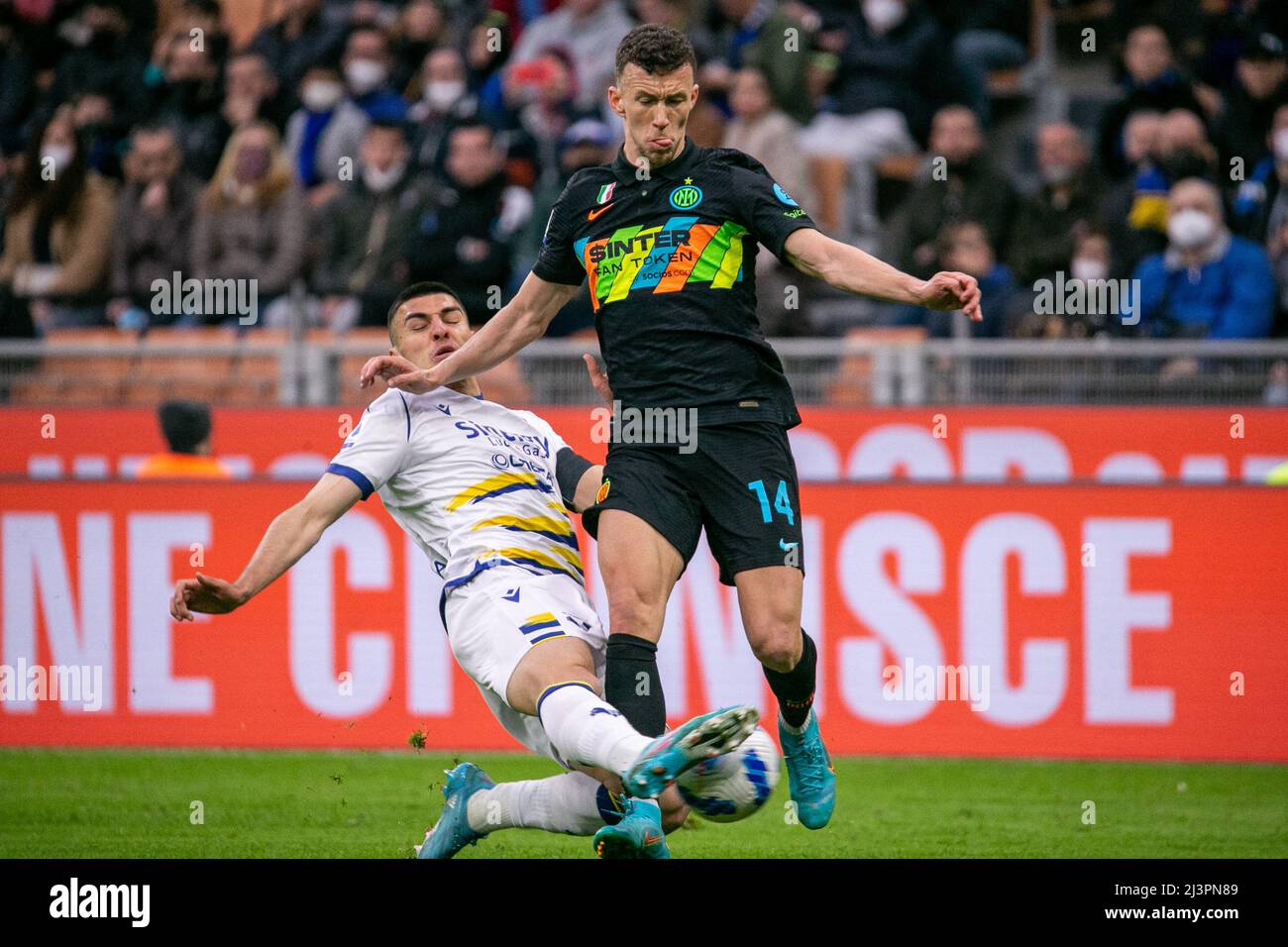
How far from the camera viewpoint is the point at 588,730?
17.3ft

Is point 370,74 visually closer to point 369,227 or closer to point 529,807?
point 369,227

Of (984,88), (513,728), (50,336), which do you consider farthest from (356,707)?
(984,88)

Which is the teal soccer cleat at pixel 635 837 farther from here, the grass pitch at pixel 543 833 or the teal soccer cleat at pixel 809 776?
the teal soccer cleat at pixel 809 776

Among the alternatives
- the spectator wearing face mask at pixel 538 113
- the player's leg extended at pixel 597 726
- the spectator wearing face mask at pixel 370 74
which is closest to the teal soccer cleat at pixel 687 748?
the player's leg extended at pixel 597 726

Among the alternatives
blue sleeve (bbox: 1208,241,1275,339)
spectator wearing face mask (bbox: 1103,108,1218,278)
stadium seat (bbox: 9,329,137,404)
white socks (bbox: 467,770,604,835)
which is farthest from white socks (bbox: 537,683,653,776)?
spectator wearing face mask (bbox: 1103,108,1218,278)

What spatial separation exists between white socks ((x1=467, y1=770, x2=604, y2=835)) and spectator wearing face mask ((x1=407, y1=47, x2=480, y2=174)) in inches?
299

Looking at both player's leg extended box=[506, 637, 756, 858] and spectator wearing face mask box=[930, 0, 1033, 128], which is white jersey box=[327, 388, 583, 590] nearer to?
player's leg extended box=[506, 637, 756, 858]

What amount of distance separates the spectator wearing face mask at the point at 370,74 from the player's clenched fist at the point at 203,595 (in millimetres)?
8852

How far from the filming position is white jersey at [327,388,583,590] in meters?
6.01

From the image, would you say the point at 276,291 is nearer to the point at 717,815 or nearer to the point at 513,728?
the point at 513,728

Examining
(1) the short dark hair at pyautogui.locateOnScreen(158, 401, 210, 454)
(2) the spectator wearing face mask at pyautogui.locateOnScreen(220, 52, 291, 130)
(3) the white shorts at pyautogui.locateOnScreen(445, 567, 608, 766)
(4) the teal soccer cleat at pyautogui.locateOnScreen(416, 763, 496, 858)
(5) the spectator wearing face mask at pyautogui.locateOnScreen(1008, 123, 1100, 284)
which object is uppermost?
(2) the spectator wearing face mask at pyautogui.locateOnScreen(220, 52, 291, 130)

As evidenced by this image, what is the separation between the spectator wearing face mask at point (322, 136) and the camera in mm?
13828

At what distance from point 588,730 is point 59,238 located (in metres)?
9.82

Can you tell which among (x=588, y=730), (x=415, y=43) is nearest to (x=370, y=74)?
(x=415, y=43)
